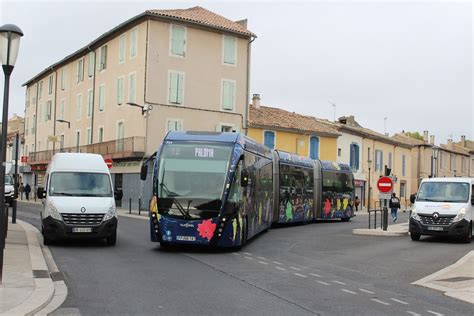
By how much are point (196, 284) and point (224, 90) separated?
3340 cm

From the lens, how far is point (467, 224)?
19328mm

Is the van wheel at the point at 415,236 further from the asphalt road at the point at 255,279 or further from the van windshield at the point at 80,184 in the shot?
the van windshield at the point at 80,184

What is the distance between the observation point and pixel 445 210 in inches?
765

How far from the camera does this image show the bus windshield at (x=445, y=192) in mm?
19953

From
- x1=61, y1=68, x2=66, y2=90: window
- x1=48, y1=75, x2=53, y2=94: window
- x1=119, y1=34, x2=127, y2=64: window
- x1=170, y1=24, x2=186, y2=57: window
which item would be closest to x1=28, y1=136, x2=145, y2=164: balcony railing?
x1=119, y1=34, x2=127, y2=64: window

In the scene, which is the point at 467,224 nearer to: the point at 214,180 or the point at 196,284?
the point at 214,180

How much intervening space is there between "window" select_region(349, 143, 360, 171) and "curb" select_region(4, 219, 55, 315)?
139ft

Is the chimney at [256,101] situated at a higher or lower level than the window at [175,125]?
higher

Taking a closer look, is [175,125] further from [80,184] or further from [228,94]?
[80,184]

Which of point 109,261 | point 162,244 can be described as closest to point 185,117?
point 162,244

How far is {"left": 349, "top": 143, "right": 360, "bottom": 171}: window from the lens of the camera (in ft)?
176

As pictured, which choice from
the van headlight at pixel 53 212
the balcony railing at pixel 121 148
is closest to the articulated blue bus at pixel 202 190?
the van headlight at pixel 53 212

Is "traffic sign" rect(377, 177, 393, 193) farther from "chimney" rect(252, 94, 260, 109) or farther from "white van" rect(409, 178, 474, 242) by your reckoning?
"chimney" rect(252, 94, 260, 109)

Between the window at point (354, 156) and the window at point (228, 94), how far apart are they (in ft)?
49.5
